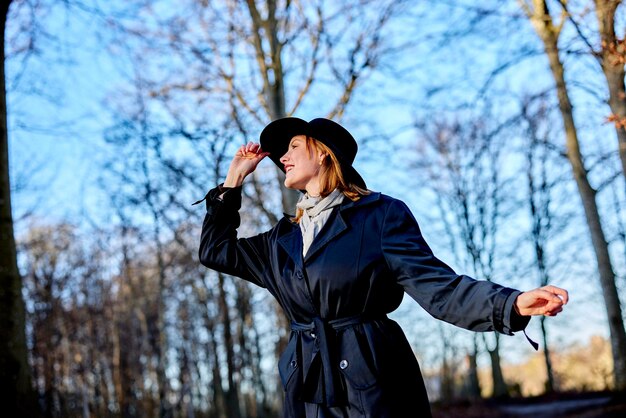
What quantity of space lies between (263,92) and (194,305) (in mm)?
27077

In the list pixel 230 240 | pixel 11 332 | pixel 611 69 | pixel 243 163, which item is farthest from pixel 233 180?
pixel 611 69

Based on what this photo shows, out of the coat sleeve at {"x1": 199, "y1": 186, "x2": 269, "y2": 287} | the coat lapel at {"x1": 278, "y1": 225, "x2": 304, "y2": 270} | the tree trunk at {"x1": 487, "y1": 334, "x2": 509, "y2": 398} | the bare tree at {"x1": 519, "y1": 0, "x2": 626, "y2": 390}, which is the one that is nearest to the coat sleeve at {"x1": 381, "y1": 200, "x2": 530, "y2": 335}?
the coat lapel at {"x1": 278, "y1": 225, "x2": 304, "y2": 270}

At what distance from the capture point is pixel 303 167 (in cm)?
291

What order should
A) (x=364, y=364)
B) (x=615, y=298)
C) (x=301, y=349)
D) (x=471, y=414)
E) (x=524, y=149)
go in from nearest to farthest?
(x=364, y=364), (x=301, y=349), (x=615, y=298), (x=471, y=414), (x=524, y=149)

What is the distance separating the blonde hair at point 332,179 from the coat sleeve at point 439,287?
0.65 feet

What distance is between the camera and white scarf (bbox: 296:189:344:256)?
277 cm

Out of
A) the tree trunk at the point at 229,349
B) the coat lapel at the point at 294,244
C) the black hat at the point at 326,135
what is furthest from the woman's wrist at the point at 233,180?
the tree trunk at the point at 229,349

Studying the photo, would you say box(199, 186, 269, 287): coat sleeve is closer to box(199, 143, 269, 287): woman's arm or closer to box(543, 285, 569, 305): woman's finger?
box(199, 143, 269, 287): woman's arm

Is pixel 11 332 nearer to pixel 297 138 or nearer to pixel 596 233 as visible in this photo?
pixel 297 138

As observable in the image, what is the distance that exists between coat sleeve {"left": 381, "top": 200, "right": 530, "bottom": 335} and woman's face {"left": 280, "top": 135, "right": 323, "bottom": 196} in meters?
0.39

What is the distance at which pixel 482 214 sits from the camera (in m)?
24.2

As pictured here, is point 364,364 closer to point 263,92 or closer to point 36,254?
point 263,92

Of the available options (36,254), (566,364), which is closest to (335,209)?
(36,254)

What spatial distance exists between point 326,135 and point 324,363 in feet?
3.21
